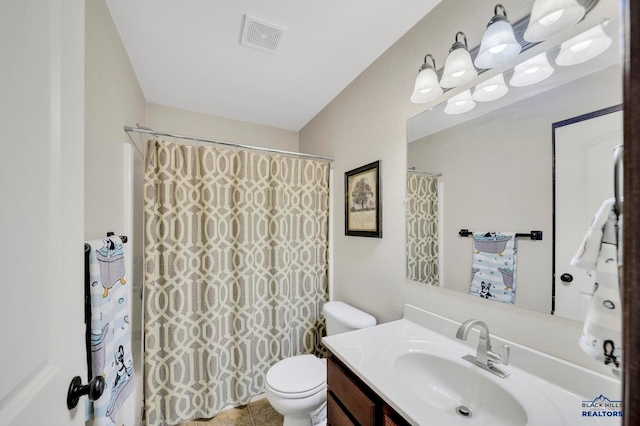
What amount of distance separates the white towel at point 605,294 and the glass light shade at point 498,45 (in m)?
0.69

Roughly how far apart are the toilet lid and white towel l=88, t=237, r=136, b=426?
28.5 inches

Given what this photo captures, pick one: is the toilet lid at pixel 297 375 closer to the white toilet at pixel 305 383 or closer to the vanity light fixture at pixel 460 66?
the white toilet at pixel 305 383

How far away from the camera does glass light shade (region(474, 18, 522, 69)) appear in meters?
0.89

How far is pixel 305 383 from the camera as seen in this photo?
4.70 ft

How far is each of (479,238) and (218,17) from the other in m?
1.69

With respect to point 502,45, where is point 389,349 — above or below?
below

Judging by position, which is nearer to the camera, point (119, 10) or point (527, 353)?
point (527, 353)

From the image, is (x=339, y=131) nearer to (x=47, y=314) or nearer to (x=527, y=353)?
(x=527, y=353)

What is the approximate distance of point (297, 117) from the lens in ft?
8.06

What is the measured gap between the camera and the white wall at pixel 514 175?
0.80 metres

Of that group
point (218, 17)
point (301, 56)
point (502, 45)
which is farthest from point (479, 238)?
point (218, 17)

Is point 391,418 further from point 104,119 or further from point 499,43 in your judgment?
point 104,119

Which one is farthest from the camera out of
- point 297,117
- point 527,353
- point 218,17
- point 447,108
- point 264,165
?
point 297,117

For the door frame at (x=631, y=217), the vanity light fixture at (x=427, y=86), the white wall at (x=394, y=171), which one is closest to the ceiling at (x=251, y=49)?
the white wall at (x=394, y=171)
